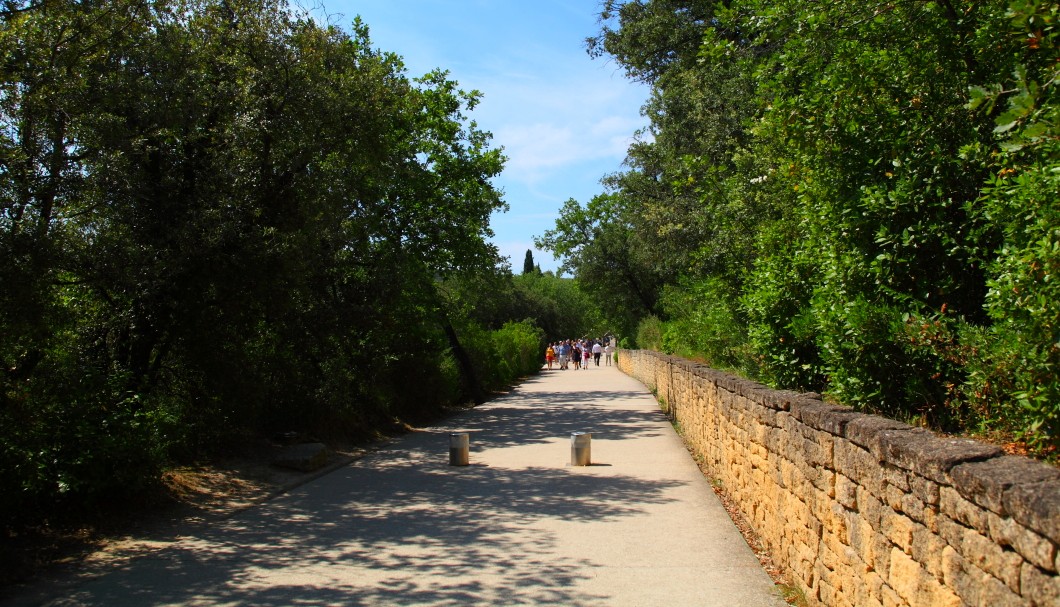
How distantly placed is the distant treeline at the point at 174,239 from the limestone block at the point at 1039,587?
728cm

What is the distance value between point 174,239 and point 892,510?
8.04 meters

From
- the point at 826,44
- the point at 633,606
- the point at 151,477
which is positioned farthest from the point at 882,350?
the point at 151,477

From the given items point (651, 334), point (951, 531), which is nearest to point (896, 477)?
point (951, 531)

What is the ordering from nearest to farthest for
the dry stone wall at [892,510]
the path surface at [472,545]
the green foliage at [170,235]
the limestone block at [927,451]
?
the dry stone wall at [892,510] < the limestone block at [927,451] < the path surface at [472,545] < the green foliage at [170,235]

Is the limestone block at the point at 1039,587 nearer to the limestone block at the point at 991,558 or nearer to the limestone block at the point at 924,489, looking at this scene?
→ the limestone block at the point at 991,558

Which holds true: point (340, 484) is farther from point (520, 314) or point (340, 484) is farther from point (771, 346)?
point (520, 314)

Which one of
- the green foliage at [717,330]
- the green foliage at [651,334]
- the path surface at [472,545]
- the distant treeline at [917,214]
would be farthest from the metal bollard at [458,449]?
the green foliage at [651,334]

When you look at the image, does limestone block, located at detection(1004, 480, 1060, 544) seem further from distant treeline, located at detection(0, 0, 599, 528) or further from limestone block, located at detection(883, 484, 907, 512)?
distant treeline, located at detection(0, 0, 599, 528)

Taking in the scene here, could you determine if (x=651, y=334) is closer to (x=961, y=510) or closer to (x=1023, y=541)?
(x=961, y=510)

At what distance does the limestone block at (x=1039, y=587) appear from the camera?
8.13ft

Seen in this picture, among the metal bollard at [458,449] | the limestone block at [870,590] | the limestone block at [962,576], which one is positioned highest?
the limestone block at [962,576]

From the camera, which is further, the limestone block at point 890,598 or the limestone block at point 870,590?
the limestone block at point 870,590

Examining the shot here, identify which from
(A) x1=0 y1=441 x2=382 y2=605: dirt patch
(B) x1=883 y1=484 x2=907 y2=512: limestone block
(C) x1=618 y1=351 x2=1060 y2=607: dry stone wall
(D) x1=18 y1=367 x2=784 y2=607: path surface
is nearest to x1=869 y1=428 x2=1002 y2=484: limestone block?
(C) x1=618 y1=351 x2=1060 y2=607: dry stone wall

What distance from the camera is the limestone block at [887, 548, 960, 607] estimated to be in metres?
3.28
